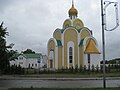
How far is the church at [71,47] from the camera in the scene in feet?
225

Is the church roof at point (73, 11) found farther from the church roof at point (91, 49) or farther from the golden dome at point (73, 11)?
the church roof at point (91, 49)

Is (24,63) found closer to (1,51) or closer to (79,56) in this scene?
(79,56)

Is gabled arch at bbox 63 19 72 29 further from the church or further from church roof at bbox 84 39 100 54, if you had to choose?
church roof at bbox 84 39 100 54

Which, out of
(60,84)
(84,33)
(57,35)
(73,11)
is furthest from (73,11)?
(60,84)

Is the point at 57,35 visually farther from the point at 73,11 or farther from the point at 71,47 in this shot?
the point at 73,11

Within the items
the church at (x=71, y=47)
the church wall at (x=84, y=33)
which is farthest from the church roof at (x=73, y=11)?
the church wall at (x=84, y=33)

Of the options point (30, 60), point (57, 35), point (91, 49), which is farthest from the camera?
point (30, 60)

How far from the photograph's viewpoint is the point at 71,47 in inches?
2808

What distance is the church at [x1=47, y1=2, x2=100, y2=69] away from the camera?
68562mm

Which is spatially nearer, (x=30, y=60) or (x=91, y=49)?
(x=91, y=49)

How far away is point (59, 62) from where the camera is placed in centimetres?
6925

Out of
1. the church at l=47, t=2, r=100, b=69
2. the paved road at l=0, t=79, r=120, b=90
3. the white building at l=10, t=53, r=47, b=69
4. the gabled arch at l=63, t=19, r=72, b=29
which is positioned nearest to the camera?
the paved road at l=0, t=79, r=120, b=90

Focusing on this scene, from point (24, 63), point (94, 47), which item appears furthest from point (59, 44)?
point (24, 63)

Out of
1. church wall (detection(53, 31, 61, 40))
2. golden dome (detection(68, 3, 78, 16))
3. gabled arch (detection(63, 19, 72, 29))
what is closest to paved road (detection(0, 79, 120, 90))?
church wall (detection(53, 31, 61, 40))
